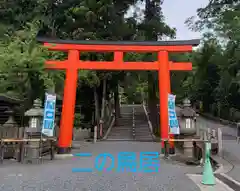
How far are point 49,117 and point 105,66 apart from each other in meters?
3.80

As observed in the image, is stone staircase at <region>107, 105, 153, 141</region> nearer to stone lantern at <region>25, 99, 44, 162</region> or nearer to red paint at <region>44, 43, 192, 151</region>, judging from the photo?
red paint at <region>44, 43, 192, 151</region>

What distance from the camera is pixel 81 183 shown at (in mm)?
7211

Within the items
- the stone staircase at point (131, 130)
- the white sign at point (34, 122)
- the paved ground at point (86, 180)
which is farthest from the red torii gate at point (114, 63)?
the stone staircase at point (131, 130)

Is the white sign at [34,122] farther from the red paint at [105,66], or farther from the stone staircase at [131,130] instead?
the stone staircase at [131,130]

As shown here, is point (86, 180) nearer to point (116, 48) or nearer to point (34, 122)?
point (34, 122)

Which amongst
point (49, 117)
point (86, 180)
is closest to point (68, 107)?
point (49, 117)

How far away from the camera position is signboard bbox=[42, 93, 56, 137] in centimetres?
1081

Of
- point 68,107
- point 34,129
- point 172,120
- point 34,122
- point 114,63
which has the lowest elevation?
point 34,129

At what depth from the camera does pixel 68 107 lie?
13047 mm

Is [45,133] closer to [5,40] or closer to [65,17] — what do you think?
[5,40]

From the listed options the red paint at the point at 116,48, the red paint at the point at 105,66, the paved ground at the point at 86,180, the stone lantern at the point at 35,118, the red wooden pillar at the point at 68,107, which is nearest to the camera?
the paved ground at the point at 86,180

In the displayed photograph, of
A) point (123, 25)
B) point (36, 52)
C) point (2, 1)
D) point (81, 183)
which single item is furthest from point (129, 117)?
point (81, 183)

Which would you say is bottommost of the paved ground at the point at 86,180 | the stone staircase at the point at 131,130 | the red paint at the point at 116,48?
the paved ground at the point at 86,180

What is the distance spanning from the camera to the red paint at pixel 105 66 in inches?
512
